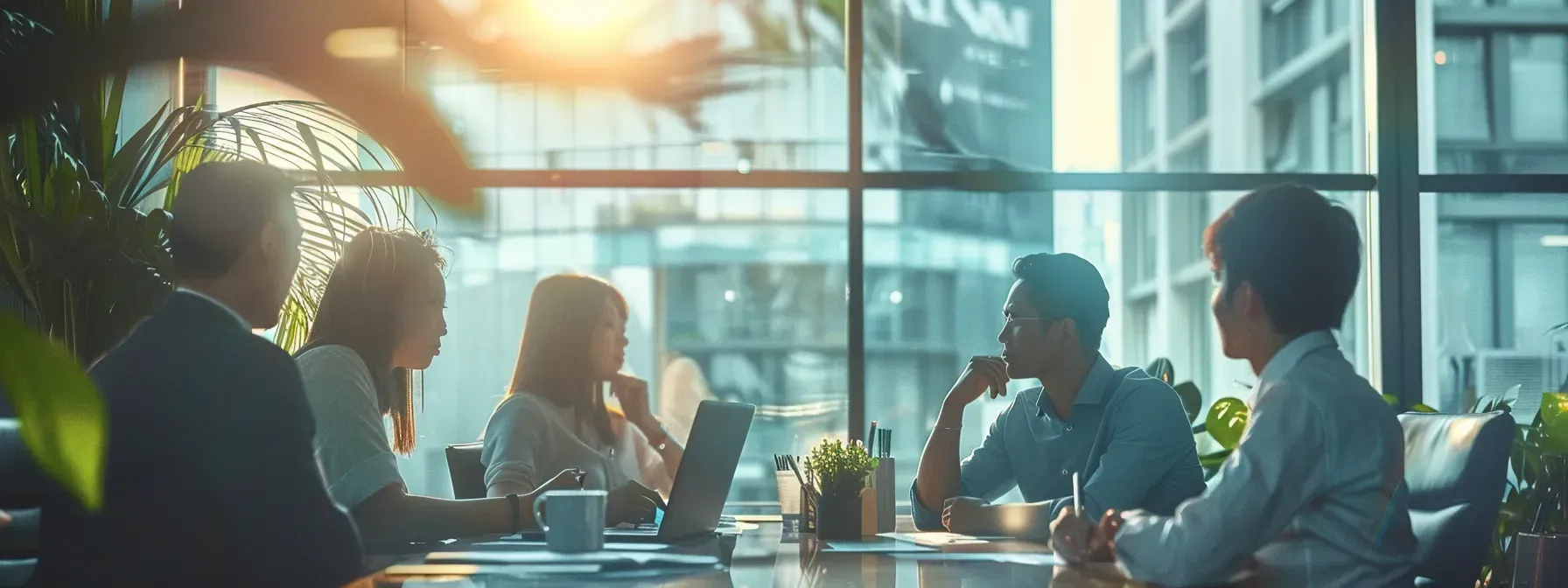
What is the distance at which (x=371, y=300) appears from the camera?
240cm

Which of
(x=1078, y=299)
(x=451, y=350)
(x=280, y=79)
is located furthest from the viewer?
(x=451, y=350)

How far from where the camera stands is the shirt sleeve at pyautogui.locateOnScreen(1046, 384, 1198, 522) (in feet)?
8.02

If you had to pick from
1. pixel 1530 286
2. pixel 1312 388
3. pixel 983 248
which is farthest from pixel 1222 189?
pixel 1312 388

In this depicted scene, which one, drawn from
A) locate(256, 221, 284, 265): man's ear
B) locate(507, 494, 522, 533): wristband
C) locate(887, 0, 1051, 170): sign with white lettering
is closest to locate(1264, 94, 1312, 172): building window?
locate(887, 0, 1051, 170): sign with white lettering

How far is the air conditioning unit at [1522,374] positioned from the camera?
4.16 metres

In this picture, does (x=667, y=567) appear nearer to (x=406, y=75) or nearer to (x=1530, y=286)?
(x=406, y=75)

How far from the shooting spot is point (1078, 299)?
2750 millimetres

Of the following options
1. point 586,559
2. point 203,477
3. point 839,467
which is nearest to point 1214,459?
point 839,467

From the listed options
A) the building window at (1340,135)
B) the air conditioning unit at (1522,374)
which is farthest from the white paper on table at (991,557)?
the air conditioning unit at (1522,374)

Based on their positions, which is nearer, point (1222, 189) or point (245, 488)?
point (245, 488)

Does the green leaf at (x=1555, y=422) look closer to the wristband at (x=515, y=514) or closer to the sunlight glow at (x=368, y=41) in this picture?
the wristband at (x=515, y=514)

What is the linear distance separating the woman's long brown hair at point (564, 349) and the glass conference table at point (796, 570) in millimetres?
1025

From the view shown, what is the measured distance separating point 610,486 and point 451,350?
1.26 m

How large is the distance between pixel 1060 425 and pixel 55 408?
261 cm
